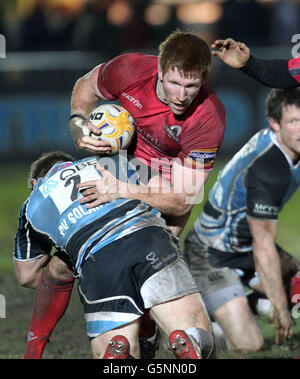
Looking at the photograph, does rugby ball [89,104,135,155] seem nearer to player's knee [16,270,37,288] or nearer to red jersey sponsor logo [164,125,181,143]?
red jersey sponsor logo [164,125,181,143]

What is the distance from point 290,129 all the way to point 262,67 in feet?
1.96

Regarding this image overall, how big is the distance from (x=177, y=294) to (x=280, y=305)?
5.58 ft

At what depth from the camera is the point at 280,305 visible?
229 inches

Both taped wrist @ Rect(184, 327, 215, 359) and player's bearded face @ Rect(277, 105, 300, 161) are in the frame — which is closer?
taped wrist @ Rect(184, 327, 215, 359)

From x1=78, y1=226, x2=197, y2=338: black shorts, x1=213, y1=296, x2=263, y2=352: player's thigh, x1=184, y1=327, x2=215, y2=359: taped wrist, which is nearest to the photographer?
x1=184, y1=327, x2=215, y2=359: taped wrist

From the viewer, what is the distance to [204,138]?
512 cm

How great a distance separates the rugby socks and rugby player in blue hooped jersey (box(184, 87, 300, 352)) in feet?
5.01

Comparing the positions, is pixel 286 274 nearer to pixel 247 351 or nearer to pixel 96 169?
pixel 247 351

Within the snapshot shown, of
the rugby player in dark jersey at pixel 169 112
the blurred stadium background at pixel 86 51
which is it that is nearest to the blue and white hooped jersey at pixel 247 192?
the rugby player in dark jersey at pixel 169 112

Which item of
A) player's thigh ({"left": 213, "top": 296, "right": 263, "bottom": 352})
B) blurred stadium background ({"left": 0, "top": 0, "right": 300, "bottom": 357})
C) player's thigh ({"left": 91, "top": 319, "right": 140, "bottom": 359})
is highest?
player's thigh ({"left": 91, "top": 319, "right": 140, "bottom": 359})

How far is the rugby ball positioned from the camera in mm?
5039

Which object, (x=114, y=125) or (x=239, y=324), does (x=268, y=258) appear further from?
(x=114, y=125)

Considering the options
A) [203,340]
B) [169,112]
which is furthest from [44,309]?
[169,112]

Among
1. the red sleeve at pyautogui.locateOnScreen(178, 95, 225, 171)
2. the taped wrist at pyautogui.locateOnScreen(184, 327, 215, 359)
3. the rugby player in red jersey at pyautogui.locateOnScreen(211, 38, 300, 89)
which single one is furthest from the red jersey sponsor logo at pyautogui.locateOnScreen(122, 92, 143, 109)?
the taped wrist at pyautogui.locateOnScreen(184, 327, 215, 359)
